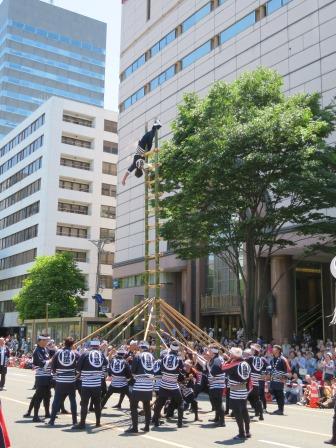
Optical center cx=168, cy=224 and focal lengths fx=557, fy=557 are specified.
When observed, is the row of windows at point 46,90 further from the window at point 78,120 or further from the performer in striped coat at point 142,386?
the performer in striped coat at point 142,386

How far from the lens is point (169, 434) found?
1187cm

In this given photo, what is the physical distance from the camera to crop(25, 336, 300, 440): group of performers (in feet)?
39.5

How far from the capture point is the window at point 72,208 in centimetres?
6425

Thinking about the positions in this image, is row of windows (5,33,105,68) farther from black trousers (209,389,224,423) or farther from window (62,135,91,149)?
black trousers (209,389,224,423)

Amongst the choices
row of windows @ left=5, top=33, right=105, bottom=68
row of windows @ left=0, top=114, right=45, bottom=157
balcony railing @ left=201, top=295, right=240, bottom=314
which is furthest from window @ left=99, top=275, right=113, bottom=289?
row of windows @ left=5, top=33, right=105, bottom=68

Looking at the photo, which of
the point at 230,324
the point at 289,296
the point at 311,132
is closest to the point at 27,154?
the point at 230,324

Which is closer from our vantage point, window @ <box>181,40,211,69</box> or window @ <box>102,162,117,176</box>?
window @ <box>181,40,211,69</box>

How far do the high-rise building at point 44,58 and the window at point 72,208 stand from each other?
170 feet

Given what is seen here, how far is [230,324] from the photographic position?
1510 inches

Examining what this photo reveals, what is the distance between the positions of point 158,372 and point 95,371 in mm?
1896


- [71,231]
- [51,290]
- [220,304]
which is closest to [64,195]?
[71,231]

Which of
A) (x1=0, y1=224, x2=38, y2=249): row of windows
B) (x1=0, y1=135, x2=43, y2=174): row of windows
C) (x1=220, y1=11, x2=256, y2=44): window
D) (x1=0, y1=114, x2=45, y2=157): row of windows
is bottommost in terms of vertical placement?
(x1=0, y1=224, x2=38, y2=249): row of windows

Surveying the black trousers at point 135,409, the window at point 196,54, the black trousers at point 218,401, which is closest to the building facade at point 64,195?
the window at point 196,54

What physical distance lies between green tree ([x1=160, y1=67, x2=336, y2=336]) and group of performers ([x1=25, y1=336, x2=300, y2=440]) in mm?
8084
